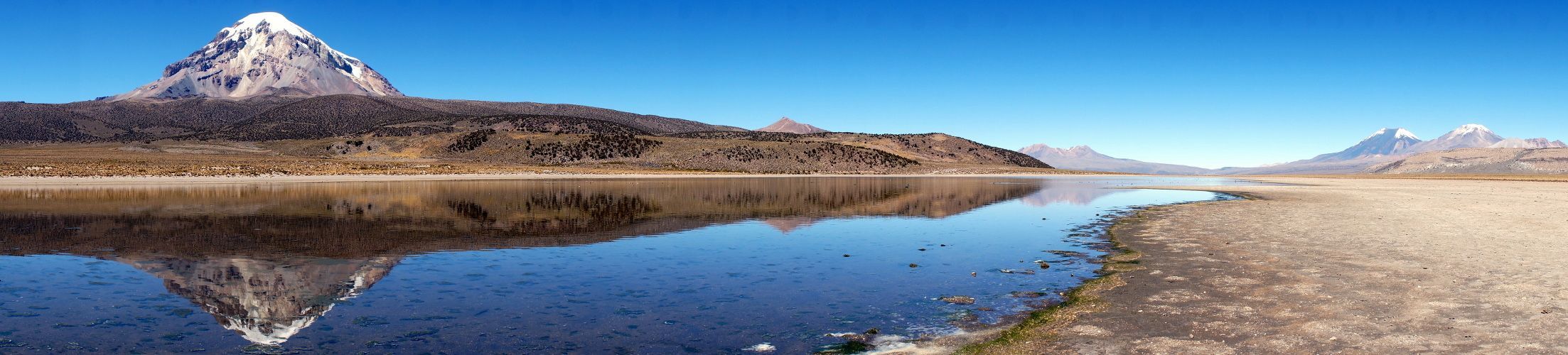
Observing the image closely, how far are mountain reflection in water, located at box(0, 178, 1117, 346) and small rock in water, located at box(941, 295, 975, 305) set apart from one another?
28.0ft

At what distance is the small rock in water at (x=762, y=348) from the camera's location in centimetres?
920

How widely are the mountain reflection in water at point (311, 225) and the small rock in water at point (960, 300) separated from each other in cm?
854

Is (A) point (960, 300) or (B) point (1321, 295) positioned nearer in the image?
(B) point (1321, 295)

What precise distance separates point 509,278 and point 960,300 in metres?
7.54

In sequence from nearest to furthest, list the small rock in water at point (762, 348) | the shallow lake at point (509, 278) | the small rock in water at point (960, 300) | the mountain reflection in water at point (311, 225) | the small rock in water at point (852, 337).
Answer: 1. the small rock in water at point (762, 348)
2. the small rock in water at point (852, 337)
3. the shallow lake at point (509, 278)
4. the small rock in water at point (960, 300)
5. the mountain reflection in water at point (311, 225)

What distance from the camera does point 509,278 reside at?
14.4 meters

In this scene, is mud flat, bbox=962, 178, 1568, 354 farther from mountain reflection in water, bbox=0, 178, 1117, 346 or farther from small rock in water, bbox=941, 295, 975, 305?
mountain reflection in water, bbox=0, 178, 1117, 346

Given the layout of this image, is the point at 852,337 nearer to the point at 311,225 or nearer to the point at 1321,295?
the point at 1321,295

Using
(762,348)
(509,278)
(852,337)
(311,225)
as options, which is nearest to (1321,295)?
(852,337)

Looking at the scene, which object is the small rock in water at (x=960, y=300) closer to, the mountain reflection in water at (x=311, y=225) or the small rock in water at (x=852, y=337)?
the small rock in water at (x=852, y=337)

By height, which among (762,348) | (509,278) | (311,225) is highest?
(311,225)

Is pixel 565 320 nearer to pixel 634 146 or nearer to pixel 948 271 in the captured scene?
pixel 948 271

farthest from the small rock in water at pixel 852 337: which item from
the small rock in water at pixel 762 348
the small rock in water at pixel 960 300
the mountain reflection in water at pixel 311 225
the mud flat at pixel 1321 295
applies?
the mountain reflection in water at pixel 311 225

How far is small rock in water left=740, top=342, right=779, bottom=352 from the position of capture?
920 centimetres
